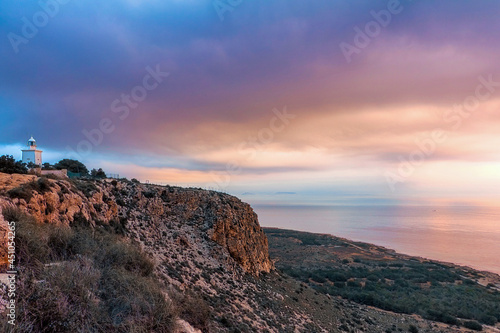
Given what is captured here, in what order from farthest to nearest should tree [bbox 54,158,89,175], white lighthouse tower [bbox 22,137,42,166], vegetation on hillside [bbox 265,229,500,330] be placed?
tree [bbox 54,158,89,175] → vegetation on hillside [bbox 265,229,500,330] → white lighthouse tower [bbox 22,137,42,166]

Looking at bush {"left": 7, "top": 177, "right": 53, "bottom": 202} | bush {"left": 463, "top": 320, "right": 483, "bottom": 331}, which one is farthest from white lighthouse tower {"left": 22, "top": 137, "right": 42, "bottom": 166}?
bush {"left": 463, "top": 320, "right": 483, "bottom": 331}

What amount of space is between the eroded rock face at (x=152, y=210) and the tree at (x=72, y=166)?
1398 cm

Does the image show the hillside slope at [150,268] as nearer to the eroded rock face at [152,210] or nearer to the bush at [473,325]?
the eroded rock face at [152,210]

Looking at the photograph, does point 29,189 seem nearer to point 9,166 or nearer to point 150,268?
Answer: point 150,268

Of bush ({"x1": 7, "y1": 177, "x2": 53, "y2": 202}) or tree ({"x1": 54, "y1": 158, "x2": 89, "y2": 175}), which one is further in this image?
tree ({"x1": 54, "y1": 158, "x2": 89, "y2": 175})

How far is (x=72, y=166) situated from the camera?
31688 millimetres

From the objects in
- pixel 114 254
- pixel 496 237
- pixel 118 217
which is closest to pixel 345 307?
pixel 118 217

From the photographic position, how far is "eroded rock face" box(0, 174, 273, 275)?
11719mm

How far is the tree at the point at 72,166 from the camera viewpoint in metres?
31.0

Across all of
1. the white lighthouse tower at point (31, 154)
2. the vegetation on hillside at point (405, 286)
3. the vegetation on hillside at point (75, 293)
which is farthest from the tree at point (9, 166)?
the vegetation on hillside at point (405, 286)

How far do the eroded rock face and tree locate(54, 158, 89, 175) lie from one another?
1398cm

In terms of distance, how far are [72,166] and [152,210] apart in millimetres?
17868

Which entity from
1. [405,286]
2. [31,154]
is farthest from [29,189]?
[405,286]

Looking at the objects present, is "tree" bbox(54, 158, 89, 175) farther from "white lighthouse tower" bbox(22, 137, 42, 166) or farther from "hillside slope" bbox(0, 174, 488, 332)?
"hillside slope" bbox(0, 174, 488, 332)
